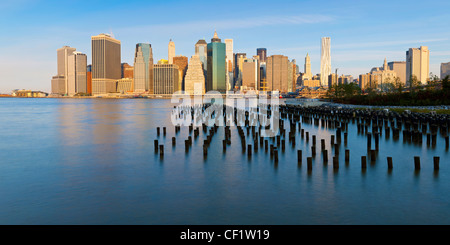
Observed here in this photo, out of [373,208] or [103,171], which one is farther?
[103,171]

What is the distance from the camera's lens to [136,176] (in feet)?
61.3

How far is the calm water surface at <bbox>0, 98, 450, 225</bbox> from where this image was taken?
12.6 meters

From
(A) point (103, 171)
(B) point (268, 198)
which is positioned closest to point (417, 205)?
(B) point (268, 198)

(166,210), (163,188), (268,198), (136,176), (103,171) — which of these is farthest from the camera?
(103,171)

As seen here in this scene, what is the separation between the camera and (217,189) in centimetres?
1614

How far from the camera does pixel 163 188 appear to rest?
16.4m

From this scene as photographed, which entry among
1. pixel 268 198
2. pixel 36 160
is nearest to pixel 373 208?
pixel 268 198

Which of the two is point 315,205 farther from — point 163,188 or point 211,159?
point 211,159

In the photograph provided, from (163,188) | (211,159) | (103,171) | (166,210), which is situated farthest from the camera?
(211,159)

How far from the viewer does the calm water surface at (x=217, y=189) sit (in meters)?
12.6
